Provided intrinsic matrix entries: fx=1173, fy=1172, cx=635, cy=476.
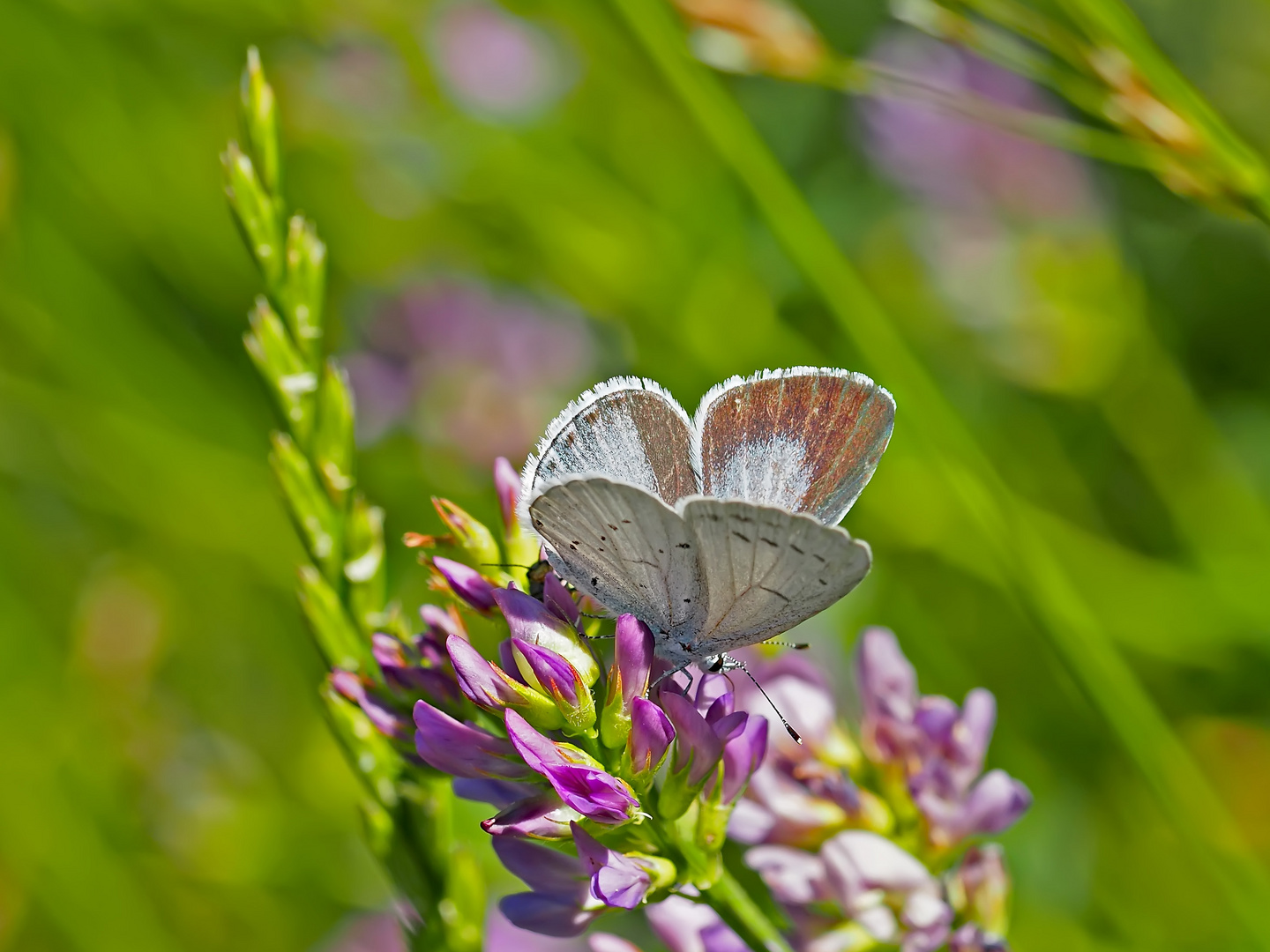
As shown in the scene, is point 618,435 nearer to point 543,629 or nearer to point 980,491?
point 543,629

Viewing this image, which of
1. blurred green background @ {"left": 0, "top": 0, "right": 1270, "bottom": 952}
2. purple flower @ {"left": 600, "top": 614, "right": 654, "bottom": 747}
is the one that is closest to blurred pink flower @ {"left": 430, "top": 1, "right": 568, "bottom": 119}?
blurred green background @ {"left": 0, "top": 0, "right": 1270, "bottom": 952}

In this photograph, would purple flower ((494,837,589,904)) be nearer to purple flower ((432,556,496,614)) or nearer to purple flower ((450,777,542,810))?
purple flower ((450,777,542,810))

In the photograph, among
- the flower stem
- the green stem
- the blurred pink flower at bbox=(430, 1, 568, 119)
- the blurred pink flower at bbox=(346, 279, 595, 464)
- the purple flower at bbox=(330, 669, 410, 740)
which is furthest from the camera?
Result: the blurred pink flower at bbox=(430, 1, 568, 119)

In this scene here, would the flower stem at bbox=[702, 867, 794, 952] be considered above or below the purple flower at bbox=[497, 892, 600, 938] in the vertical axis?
above

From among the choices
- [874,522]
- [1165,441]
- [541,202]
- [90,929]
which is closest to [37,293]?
[541,202]

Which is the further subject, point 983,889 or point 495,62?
point 495,62

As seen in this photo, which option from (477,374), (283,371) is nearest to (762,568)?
(283,371)
